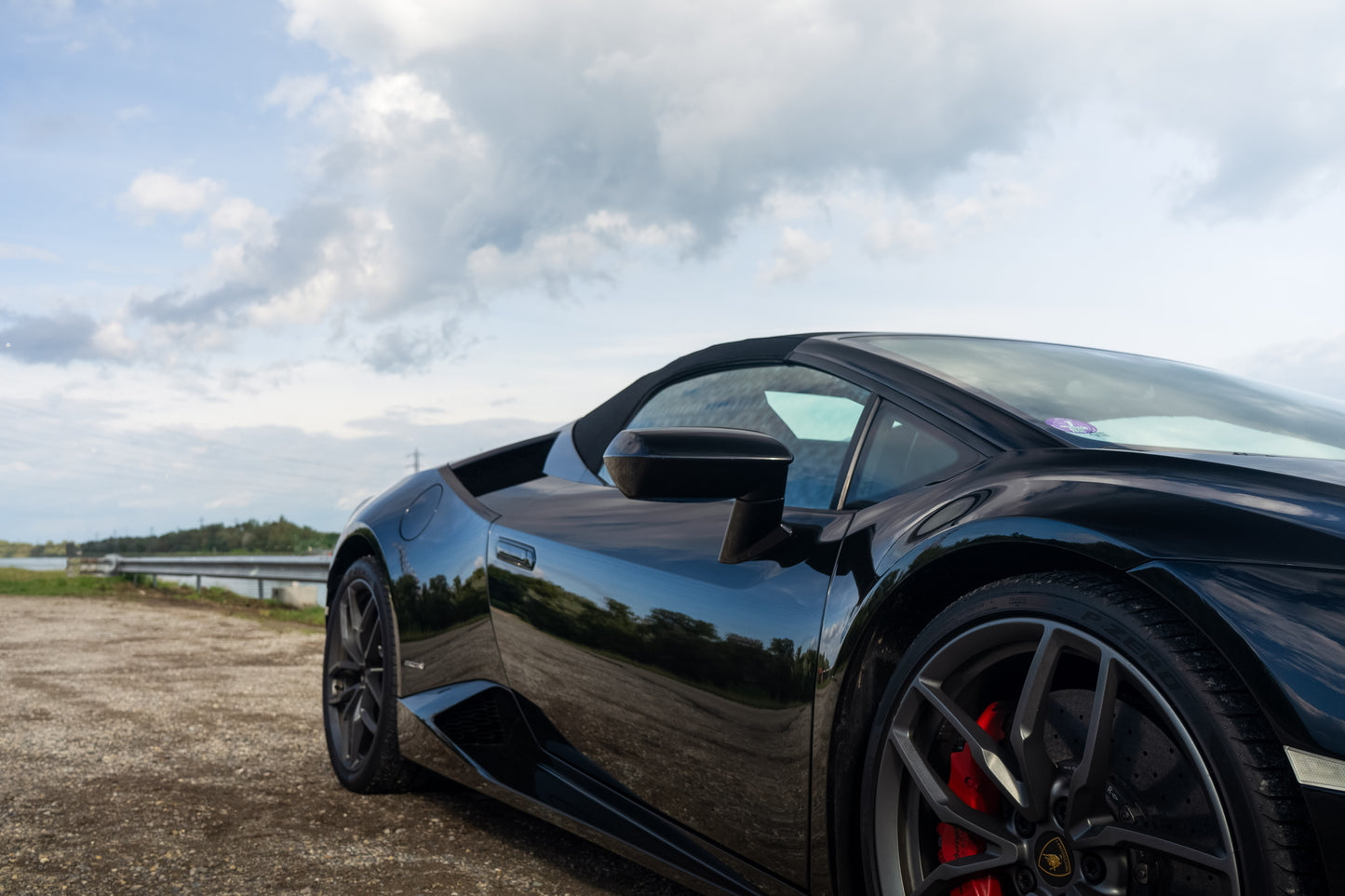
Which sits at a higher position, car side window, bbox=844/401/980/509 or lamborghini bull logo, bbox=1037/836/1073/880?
car side window, bbox=844/401/980/509

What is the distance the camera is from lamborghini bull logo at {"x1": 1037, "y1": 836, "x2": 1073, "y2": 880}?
1.47 metres

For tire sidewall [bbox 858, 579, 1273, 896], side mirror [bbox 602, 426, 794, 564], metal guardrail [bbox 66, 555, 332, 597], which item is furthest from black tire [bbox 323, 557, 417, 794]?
metal guardrail [bbox 66, 555, 332, 597]

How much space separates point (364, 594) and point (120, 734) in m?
1.58

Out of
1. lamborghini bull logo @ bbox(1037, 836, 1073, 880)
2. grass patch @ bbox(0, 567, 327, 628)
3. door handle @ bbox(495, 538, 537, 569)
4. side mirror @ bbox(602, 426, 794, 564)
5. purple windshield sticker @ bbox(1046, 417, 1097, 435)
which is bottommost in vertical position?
grass patch @ bbox(0, 567, 327, 628)

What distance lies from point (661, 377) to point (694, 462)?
3.76 ft

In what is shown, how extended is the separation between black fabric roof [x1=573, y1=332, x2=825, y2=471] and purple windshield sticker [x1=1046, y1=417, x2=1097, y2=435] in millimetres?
693

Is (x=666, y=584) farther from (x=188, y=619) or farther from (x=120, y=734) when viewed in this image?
(x=188, y=619)

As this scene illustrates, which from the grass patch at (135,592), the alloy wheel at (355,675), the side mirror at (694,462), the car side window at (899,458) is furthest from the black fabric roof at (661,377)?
the grass patch at (135,592)

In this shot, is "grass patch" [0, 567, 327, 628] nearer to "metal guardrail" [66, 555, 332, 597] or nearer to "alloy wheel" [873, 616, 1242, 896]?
"metal guardrail" [66, 555, 332, 597]

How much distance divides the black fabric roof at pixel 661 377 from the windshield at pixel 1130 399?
24cm

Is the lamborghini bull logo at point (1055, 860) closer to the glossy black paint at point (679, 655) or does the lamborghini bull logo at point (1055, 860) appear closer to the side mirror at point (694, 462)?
the glossy black paint at point (679, 655)

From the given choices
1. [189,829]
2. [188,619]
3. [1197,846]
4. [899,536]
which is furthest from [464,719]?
[188,619]

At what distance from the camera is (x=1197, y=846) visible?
1.33 metres

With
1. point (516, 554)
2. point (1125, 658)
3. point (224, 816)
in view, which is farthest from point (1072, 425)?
point (224, 816)
